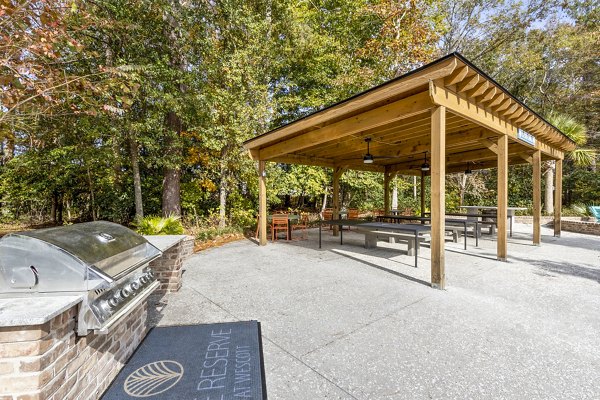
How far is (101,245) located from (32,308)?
0.60m

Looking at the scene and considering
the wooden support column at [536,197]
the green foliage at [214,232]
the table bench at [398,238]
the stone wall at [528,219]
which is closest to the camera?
the table bench at [398,238]

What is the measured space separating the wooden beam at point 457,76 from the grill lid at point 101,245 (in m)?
4.15

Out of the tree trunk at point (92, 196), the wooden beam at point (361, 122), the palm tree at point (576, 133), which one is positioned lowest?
the tree trunk at point (92, 196)

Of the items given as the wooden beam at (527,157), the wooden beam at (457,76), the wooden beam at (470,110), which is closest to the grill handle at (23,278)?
the wooden beam at (470,110)

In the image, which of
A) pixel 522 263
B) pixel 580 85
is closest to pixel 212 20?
pixel 522 263

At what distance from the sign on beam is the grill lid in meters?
7.13

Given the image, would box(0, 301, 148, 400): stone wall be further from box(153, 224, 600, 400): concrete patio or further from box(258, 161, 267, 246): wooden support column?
box(258, 161, 267, 246): wooden support column

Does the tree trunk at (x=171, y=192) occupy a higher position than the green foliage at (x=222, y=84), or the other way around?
the green foliage at (x=222, y=84)

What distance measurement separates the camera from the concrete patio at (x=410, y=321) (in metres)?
1.94

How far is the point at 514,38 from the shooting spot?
43.2 ft

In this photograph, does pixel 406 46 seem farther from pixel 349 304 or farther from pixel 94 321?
pixel 94 321

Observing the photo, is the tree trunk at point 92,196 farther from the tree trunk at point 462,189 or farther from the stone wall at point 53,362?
the tree trunk at point 462,189

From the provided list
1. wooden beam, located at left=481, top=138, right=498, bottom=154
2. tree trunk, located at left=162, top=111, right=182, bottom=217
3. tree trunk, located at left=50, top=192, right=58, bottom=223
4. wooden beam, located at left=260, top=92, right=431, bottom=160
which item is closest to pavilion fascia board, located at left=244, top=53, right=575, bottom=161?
wooden beam, located at left=260, top=92, right=431, bottom=160

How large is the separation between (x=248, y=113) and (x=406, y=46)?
20.9ft
